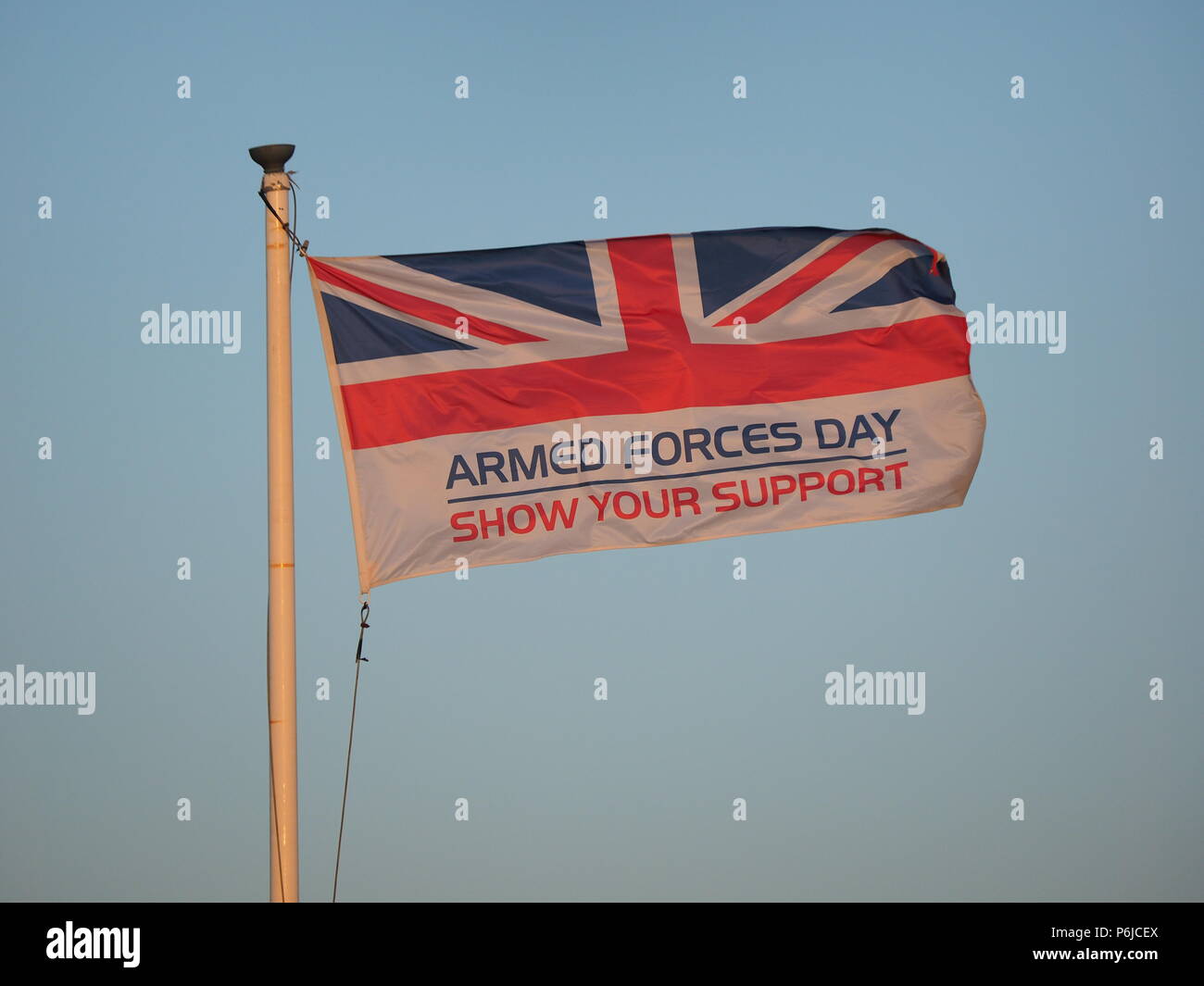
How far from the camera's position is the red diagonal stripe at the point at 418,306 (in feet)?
47.5

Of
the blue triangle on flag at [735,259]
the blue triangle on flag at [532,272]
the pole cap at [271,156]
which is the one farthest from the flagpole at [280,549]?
the blue triangle on flag at [735,259]

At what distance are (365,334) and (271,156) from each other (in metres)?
1.96

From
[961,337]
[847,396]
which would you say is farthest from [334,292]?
[961,337]

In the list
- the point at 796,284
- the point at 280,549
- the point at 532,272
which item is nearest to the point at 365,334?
the point at 532,272

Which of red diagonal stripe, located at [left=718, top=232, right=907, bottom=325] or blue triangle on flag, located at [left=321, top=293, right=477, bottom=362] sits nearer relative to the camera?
blue triangle on flag, located at [left=321, top=293, right=477, bottom=362]

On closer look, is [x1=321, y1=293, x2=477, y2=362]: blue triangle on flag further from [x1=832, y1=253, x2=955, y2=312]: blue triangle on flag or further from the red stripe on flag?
[x1=832, y1=253, x2=955, y2=312]: blue triangle on flag

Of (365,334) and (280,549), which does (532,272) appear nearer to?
(365,334)

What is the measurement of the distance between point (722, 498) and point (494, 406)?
7.56 ft

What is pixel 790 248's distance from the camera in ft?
52.4

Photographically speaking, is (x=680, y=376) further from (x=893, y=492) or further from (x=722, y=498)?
(x=893, y=492)

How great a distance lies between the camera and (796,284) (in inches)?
631

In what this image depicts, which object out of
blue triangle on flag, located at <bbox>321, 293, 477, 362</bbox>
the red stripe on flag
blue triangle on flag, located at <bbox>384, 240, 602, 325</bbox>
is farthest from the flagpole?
blue triangle on flag, located at <bbox>384, 240, 602, 325</bbox>

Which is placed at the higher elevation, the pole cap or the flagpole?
the pole cap

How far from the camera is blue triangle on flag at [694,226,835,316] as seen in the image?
1588 centimetres
